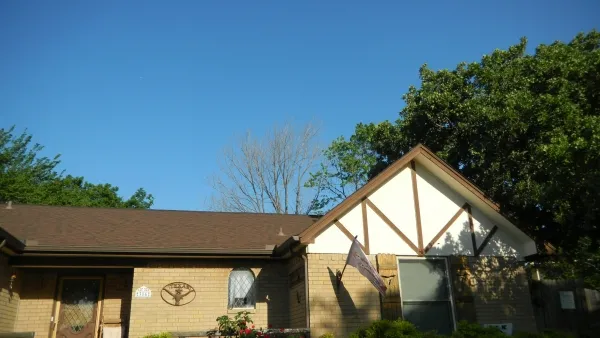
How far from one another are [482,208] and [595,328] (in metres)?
3.88

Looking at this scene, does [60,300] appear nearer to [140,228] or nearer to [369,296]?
[140,228]

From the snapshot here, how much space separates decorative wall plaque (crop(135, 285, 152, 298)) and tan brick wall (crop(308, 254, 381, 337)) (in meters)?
3.89

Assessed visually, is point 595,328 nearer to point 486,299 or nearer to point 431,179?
point 486,299

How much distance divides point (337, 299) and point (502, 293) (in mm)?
4230

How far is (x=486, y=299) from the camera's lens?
12422mm

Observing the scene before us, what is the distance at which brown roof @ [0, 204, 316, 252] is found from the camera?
12359 mm

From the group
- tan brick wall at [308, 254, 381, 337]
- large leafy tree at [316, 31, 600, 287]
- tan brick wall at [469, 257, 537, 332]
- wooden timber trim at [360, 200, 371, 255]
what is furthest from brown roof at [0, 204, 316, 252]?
large leafy tree at [316, 31, 600, 287]

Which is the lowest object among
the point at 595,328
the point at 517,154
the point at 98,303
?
the point at 595,328

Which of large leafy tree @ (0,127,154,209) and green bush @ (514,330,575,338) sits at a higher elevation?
large leafy tree @ (0,127,154,209)

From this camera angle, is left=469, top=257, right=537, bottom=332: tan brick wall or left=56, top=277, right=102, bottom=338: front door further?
left=56, top=277, right=102, bottom=338: front door

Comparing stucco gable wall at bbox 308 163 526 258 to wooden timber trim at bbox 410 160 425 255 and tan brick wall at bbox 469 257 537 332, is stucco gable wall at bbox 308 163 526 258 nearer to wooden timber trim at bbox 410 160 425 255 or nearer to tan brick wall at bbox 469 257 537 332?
wooden timber trim at bbox 410 160 425 255

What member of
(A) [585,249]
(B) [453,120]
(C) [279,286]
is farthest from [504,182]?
(C) [279,286]

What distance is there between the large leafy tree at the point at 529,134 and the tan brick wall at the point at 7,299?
1169cm

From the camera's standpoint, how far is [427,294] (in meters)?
12.2
